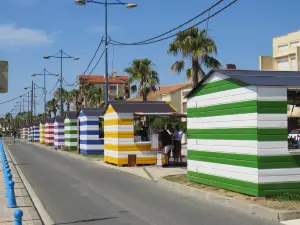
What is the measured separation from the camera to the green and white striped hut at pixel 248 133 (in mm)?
9867

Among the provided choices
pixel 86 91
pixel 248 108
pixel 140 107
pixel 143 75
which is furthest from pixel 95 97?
pixel 248 108

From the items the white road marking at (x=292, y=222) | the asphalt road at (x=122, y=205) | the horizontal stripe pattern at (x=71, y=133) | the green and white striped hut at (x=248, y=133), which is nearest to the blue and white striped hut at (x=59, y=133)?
the horizontal stripe pattern at (x=71, y=133)

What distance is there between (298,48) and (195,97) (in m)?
30.4

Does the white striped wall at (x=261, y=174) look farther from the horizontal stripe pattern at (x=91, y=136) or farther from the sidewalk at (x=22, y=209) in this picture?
the horizontal stripe pattern at (x=91, y=136)

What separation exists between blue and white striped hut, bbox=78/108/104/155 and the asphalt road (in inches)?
462

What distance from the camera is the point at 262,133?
32.4 ft

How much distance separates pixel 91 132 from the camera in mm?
27922

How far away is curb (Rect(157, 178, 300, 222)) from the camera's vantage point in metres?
8.29

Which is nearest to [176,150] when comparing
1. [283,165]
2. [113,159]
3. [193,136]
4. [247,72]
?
[113,159]

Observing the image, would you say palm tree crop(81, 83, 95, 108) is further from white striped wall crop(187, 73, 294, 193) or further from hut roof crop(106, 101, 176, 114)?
white striped wall crop(187, 73, 294, 193)

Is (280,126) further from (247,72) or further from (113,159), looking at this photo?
(113,159)

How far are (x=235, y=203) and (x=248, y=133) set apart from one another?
1.65 metres

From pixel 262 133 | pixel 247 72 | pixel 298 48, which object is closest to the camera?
pixel 262 133

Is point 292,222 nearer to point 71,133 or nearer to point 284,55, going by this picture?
point 71,133
